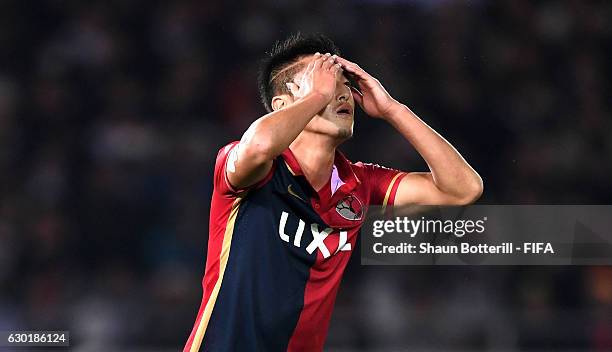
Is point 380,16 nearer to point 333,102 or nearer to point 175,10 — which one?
point 175,10

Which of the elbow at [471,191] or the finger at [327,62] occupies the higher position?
the finger at [327,62]

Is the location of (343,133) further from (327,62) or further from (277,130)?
(277,130)

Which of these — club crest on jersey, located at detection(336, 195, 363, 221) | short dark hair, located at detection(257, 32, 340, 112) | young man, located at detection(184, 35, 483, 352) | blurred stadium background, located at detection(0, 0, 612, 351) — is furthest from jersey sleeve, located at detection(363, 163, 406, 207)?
blurred stadium background, located at detection(0, 0, 612, 351)

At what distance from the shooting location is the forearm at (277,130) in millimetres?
2172

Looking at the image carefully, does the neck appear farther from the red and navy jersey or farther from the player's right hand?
the player's right hand

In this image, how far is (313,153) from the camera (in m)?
2.51

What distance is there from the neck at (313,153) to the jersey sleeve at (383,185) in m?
0.29

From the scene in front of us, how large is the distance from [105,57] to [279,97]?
3539 millimetres

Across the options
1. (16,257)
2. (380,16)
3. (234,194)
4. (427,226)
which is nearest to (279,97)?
(234,194)

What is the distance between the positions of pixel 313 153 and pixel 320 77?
234 millimetres

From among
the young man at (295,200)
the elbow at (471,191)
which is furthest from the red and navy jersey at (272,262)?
the elbow at (471,191)

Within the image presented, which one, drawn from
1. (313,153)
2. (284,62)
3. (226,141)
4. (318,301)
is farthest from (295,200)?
→ (226,141)

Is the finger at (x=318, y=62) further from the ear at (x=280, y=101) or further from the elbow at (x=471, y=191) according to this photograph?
the elbow at (x=471, y=191)

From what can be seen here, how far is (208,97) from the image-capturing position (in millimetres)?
5805
